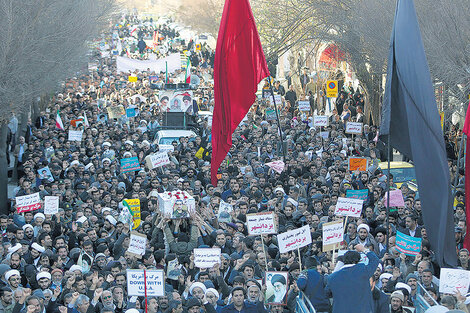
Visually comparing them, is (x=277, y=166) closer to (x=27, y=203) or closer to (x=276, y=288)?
(x=27, y=203)

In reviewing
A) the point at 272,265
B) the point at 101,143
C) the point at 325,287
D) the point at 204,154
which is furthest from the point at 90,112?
the point at 325,287

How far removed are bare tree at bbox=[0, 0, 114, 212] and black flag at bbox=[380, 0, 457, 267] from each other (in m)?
10.3

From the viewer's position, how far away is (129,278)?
40.1 ft

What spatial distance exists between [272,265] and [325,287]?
2700 mm

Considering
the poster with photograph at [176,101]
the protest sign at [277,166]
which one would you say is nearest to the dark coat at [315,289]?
the protest sign at [277,166]

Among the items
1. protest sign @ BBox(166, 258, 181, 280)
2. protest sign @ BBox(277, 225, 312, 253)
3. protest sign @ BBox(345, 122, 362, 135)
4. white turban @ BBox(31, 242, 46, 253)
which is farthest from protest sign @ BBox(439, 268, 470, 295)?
protest sign @ BBox(345, 122, 362, 135)

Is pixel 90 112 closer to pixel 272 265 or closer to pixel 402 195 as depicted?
pixel 402 195

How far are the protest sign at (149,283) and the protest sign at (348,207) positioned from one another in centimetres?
445

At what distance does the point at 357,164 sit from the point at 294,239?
22.8 ft

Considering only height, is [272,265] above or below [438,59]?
below

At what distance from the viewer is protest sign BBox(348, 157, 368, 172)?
791 inches

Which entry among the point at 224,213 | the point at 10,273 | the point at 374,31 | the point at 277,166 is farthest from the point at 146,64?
the point at 10,273

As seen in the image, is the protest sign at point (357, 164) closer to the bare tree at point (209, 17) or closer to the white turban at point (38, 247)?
the white turban at point (38, 247)

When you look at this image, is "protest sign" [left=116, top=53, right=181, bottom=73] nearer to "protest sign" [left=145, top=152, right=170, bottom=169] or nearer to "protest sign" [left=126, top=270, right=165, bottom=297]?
"protest sign" [left=145, top=152, right=170, bottom=169]
